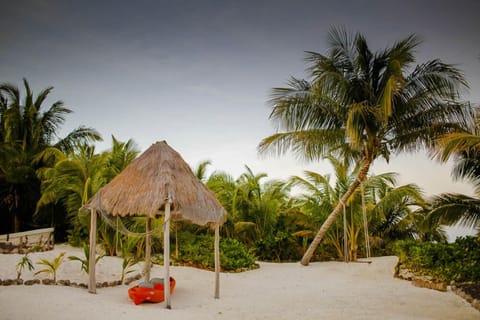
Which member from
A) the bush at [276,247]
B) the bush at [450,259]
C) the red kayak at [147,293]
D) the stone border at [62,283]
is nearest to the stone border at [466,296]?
the bush at [450,259]

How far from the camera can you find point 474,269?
8.53 metres

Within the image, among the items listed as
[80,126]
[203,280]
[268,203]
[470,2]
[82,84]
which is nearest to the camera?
[470,2]

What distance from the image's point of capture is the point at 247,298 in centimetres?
794

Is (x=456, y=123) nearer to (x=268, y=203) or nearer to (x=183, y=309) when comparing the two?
(x=268, y=203)

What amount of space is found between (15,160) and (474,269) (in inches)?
604

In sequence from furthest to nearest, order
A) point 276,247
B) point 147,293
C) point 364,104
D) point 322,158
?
point 276,247, point 322,158, point 364,104, point 147,293

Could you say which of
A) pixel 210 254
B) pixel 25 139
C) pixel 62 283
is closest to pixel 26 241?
pixel 62 283

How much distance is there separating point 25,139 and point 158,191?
11841 mm

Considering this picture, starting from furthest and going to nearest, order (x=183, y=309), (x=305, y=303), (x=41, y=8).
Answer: (x=41, y=8) → (x=305, y=303) → (x=183, y=309)

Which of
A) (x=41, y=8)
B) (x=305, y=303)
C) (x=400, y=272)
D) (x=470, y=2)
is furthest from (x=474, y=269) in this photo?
(x=41, y=8)

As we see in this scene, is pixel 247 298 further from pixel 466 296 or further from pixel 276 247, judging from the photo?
pixel 276 247

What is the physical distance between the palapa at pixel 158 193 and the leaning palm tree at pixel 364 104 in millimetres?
5467

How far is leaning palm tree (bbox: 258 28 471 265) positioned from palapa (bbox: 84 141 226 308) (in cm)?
547

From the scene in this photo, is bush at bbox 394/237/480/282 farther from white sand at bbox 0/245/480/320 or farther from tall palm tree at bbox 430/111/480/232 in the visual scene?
white sand at bbox 0/245/480/320
